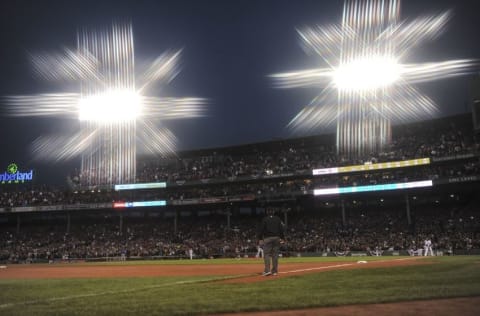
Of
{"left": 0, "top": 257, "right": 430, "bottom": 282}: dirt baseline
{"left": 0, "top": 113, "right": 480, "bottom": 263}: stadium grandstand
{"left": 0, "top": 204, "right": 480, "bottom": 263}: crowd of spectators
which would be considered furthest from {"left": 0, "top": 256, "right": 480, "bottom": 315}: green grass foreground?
{"left": 0, "top": 204, "right": 480, "bottom": 263}: crowd of spectators

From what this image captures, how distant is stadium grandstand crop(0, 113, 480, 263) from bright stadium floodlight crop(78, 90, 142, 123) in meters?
13.6

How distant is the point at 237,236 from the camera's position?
4831cm

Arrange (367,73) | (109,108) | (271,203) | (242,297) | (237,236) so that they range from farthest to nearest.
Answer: (271,203) < (237,236) < (109,108) < (367,73) < (242,297)

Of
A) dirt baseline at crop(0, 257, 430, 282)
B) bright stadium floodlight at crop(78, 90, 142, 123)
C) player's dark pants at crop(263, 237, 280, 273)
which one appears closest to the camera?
player's dark pants at crop(263, 237, 280, 273)

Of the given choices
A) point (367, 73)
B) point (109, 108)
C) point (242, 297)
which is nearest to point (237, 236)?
point (109, 108)

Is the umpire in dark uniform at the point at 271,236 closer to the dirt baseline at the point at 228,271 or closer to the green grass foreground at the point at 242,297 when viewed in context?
the dirt baseline at the point at 228,271

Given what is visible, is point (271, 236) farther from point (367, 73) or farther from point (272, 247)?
point (367, 73)

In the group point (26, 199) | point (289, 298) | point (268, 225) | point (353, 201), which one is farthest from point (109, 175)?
point (289, 298)

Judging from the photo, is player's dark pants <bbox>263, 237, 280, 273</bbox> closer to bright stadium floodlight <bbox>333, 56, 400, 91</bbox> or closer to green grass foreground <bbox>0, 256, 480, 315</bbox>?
green grass foreground <bbox>0, 256, 480, 315</bbox>

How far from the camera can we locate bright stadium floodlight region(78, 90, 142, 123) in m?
40.8

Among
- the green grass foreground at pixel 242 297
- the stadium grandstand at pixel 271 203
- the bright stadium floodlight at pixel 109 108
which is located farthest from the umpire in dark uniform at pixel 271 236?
the bright stadium floodlight at pixel 109 108

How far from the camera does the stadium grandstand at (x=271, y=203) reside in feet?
138

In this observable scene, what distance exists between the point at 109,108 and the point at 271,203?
71.4 feet

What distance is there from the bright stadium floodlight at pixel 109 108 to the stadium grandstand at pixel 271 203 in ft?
44.6
